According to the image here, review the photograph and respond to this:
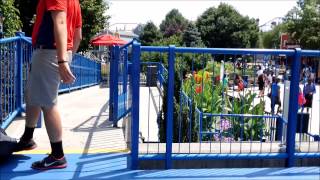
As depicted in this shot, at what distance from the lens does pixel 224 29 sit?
58.5 m

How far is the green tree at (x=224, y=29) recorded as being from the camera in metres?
58.1

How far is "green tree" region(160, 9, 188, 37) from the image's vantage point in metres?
71.8

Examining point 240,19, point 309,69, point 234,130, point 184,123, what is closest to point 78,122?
point 184,123

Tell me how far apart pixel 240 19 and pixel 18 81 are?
55.9 m

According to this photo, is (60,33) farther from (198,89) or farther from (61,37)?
(198,89)

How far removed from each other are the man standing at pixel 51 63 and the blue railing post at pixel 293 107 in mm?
2225

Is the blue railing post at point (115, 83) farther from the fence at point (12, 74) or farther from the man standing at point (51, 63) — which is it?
the man standing at point (51, 63)

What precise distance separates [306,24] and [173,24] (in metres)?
30.8

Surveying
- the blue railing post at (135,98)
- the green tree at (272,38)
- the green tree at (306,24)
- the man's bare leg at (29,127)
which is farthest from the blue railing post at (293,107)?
the green tree at (272,38)

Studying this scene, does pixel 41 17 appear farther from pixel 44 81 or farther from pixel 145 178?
pixel 145 178

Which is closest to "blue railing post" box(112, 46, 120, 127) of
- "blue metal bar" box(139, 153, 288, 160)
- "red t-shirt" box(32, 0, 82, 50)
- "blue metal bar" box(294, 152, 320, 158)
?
"blue metal bar" box(139, 153, 288, 160)

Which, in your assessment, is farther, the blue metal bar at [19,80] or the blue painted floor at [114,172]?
the blue metal bar at [19,80]

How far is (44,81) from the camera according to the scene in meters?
4.12

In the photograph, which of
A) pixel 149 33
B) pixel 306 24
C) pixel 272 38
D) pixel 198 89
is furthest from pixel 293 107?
pixel 272 38
